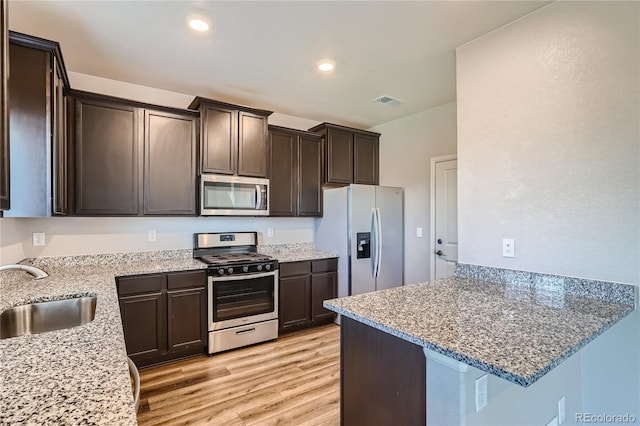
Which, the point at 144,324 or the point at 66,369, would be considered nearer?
the point at 66,369

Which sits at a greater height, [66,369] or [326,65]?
[326,65]

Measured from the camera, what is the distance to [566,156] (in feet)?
6.08

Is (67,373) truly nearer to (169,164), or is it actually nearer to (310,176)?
(169,164)

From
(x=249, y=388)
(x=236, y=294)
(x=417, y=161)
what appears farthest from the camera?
(x=417, y=161)

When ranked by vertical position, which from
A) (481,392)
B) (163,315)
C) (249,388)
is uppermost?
(481,392)

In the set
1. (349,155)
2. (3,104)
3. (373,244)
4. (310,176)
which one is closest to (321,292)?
(373,244)

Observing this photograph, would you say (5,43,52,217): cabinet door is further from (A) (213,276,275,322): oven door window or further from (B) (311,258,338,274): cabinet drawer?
(B) (311,258,338,274): cabinet drawer

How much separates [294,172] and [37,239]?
259 cm

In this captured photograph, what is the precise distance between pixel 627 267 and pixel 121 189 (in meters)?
3.69

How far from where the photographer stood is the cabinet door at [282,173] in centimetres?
388

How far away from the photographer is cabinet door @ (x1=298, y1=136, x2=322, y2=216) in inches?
162

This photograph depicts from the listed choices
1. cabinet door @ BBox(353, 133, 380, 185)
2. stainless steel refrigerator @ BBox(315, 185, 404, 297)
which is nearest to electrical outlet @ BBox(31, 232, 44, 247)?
stainless steel refrigerator @ BBox(315, 185, 404, 297)

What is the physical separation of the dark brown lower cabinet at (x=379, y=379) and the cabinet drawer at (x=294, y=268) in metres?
1.92

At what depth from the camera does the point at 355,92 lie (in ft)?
11.4
